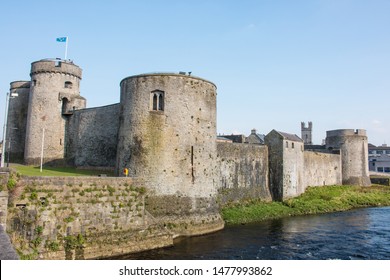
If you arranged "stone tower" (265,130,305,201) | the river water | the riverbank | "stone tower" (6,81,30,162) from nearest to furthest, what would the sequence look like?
the river water
the riverbank
"stone tower" (6,81,30,162)
"stone tower" (265,130,305,201)

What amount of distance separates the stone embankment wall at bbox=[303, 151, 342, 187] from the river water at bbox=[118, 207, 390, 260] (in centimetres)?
1351

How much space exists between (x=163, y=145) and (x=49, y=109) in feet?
48.9

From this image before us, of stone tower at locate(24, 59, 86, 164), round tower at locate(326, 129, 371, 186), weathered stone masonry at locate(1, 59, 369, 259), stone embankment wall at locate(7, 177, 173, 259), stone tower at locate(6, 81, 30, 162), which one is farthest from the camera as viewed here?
round tower at locate(326, 129, 371, 186)

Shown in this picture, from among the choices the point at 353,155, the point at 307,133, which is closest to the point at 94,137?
the point at 353,155

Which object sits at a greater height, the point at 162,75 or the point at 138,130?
the point at 162,75

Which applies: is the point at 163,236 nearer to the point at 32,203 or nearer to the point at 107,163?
the point at 32,203

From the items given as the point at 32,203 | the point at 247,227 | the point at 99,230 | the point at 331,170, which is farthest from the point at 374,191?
the point at 32,203

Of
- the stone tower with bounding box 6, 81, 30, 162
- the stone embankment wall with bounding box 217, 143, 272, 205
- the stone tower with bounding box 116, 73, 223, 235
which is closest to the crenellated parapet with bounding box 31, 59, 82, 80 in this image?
the stone tower with bounding box 6, 81, 30, 162

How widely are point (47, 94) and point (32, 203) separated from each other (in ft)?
59.2

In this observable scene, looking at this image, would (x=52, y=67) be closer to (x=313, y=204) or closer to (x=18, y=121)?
(x=18, y=121)

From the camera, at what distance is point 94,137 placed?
28.7 meters

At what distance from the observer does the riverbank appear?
92.8 ft

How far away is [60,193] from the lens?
54.3 ft

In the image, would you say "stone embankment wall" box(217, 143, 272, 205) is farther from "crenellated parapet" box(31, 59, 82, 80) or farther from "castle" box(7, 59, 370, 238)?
"crenellated parapet" box(31, 59, 82, 80)
